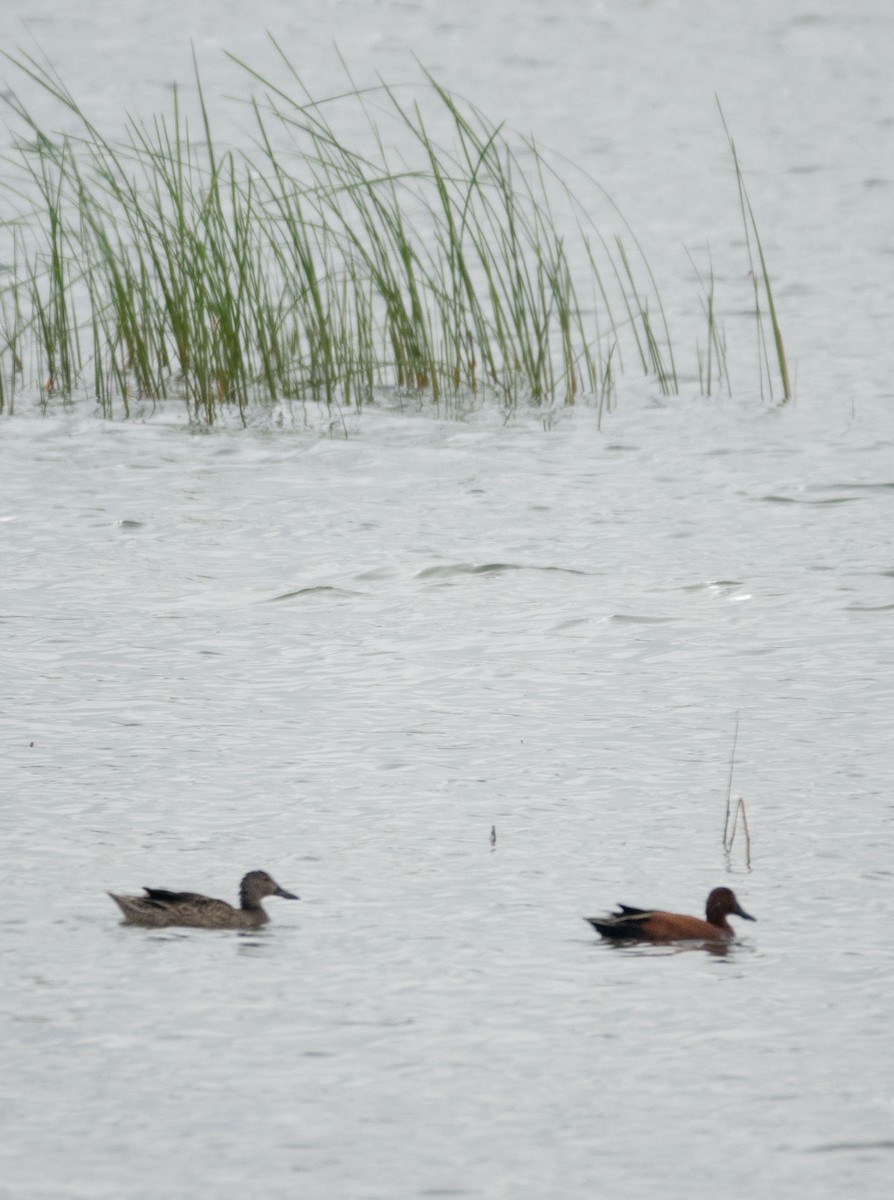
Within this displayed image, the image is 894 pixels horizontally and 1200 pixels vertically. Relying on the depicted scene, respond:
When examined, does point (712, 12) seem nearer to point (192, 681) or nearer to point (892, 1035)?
point (192, 681)

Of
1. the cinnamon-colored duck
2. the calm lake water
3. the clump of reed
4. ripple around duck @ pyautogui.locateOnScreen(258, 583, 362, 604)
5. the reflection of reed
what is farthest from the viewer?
the clump of reed

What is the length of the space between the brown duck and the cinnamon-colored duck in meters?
0.66

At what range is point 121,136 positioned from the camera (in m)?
18.1

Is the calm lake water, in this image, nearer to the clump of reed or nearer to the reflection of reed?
the reflection of reed

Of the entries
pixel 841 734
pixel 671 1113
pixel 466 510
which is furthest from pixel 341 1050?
pixel 466 510

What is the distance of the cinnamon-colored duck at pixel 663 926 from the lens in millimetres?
3922

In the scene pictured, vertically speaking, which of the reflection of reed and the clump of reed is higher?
the clump of reed

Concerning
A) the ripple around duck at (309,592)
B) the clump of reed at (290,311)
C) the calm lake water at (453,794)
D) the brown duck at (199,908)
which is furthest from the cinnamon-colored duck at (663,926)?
the clump of reed at (290,311)

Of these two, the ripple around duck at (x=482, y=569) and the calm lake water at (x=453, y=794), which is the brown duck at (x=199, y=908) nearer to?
the calm lake water at (x=453, y=794)

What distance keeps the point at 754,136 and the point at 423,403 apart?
31.3 ft

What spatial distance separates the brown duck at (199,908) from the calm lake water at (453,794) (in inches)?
1.7

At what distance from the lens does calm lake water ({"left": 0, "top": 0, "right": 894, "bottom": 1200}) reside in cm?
330

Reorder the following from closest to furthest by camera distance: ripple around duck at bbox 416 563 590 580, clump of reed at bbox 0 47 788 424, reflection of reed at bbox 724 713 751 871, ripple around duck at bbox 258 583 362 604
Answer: reflection of reed at bbox 724 713 751 871
ripple around duck at bbox 258 583 362 604
ripple around duck at bbox 416 563 590 580
clump of reed at bbox 0 47 788 424

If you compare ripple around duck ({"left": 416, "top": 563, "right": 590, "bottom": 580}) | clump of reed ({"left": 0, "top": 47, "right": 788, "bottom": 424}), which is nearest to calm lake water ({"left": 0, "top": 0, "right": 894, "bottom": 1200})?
ripple around duck ({"left": 416, "top": 563, "right": 590, "bottom": 580})
